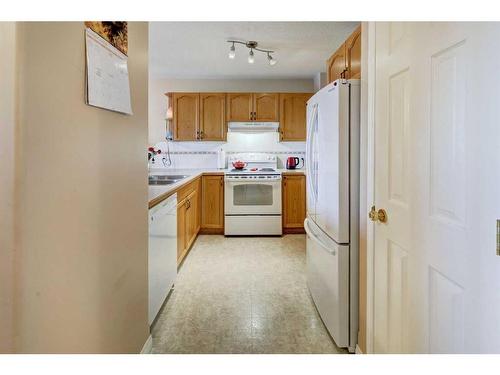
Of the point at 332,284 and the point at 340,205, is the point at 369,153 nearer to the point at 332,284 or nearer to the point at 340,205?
the point at 340,205

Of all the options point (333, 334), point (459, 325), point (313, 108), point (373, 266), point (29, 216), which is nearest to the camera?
point (29, 216)

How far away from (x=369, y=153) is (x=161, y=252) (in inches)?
57.2

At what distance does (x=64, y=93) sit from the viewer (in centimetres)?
91

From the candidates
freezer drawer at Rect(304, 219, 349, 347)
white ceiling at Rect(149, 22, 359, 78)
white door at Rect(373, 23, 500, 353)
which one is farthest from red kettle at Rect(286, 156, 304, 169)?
white door at Rect(373, 23, 500, 353)

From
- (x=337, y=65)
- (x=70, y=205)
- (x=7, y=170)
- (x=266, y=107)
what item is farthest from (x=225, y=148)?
(x=7, y=170)

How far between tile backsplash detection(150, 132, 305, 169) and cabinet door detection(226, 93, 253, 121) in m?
0.36

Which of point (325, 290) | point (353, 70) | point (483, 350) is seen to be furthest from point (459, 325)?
point (353, 70)

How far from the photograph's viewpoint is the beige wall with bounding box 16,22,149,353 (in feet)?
2.53

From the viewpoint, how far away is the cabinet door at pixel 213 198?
14.3ft

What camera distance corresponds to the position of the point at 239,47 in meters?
3.53

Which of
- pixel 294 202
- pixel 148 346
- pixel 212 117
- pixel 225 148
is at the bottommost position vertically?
pixel 148 346

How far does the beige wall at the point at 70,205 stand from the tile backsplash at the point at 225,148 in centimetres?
351

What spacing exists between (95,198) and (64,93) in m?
0.36
